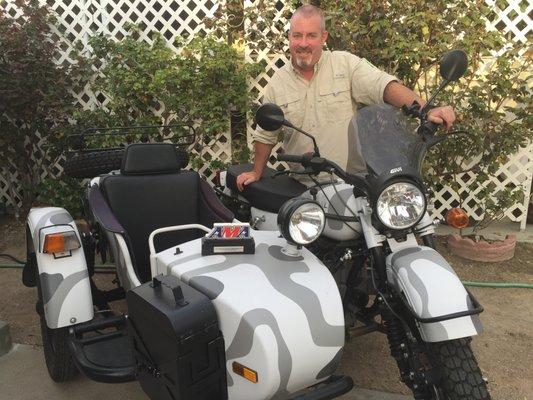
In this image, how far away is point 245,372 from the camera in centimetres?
171

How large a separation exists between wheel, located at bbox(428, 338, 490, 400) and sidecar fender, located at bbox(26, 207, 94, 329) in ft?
5.37

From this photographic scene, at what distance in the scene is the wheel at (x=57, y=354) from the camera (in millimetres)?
2479

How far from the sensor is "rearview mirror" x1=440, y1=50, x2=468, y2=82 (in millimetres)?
2012

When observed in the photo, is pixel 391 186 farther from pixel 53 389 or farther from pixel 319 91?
pixel 53 389

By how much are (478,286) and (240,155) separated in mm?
2431

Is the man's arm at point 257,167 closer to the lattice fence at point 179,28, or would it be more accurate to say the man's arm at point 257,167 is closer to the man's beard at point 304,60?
the man's beard at point 304,60

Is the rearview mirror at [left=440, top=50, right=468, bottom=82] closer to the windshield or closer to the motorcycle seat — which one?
the windshield

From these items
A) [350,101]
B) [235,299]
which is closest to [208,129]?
[350,101]

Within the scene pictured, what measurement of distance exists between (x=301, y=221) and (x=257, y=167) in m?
1.26

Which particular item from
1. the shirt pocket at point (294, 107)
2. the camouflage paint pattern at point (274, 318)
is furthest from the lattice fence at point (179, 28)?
the camouflage paint pattern at point (274, 318)

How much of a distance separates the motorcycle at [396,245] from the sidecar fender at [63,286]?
113 centimetres

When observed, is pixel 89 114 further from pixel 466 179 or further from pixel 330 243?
pixel 466 179

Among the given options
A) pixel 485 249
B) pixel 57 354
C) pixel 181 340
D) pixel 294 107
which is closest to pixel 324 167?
pixel 181 340

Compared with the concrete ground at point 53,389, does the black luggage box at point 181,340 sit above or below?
above
